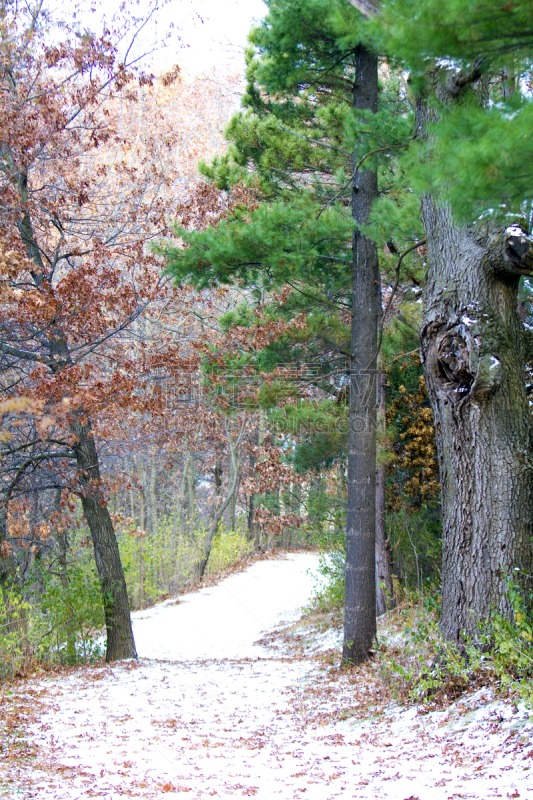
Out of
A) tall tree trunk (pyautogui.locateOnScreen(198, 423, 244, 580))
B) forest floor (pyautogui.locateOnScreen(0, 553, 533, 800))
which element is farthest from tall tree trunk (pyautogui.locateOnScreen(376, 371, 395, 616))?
tall tree trunk (pyautogui.locateOnScreen(198, 423, 244, 580))

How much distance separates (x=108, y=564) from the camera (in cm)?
935

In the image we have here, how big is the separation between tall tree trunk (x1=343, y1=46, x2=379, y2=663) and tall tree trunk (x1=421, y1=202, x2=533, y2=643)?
8.69 feet

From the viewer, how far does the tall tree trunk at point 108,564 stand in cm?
878

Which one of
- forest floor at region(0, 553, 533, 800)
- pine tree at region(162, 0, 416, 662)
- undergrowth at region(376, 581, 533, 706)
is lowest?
forest floor at region(0, 553, 533, 800)

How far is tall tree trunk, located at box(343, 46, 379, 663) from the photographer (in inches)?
316

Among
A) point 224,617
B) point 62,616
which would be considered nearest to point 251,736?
point 62,616

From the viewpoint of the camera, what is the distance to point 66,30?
788cm

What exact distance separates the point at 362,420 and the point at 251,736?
13.1ft

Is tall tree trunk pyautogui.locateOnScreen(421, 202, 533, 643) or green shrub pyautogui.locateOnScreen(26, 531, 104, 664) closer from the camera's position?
tall tree trunk pyautogui.locateOnScreen(421, 202, 533, 643)

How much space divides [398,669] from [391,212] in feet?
15.6

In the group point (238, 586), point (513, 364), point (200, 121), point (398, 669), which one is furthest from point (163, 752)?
point (200, 121)

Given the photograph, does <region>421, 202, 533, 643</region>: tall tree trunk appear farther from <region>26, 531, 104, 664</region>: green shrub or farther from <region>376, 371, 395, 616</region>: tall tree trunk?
<region>26, 531, 104, 664</region>: green shrub

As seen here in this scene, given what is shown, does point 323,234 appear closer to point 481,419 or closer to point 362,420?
point 362,420

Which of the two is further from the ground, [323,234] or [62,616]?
[323,234]
